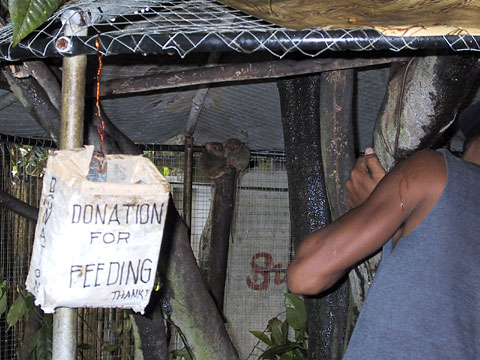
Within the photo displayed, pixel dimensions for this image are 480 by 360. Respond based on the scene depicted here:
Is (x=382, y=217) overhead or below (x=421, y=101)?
below

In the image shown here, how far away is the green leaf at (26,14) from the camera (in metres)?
1.08

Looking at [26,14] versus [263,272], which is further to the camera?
[263,272]

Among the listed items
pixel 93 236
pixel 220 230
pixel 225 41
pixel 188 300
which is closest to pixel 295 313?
pixel 220 230

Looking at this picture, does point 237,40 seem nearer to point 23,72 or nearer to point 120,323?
point 23,72

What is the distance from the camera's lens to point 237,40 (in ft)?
4.21

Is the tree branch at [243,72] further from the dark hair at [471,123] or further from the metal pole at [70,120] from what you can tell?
the metal pole at [70,120]

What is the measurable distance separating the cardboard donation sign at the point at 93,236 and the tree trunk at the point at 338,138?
1.28 m

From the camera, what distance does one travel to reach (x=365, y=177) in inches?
64.3

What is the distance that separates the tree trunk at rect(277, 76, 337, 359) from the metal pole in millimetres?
1353

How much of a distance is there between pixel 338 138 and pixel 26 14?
1.48 meters

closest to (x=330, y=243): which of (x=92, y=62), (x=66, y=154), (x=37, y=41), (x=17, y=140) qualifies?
(x=66, y=154)

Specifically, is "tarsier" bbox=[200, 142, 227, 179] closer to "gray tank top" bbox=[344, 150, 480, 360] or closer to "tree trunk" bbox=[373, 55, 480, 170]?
"tree trunk" bbox=[373, 55, 480, 170]

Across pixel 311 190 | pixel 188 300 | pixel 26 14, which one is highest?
pixel 311 190

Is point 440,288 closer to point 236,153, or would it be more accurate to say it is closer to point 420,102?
Result: point 420,102
